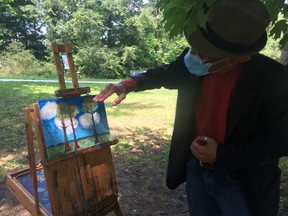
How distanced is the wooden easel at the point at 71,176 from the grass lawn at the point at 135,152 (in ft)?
2.87

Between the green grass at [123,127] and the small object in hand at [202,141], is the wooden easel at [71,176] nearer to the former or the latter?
the small object in hand at [202,141]

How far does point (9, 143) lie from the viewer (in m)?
4.74

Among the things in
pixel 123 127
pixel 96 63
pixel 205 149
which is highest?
pixel 205 149

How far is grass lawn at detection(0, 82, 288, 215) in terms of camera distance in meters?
3.14

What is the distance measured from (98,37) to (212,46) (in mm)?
20698

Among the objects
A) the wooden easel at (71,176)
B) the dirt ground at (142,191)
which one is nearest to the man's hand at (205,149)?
the wooden easel at (71,176)

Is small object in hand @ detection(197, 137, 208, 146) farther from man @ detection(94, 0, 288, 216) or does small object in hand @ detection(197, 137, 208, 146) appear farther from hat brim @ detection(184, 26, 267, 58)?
hat brim @ detection(184, 26, 267, 58)

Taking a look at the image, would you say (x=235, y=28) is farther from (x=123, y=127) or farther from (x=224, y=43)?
(x=123, y=127)

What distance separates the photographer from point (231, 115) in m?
1.37

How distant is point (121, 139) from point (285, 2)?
3546mm

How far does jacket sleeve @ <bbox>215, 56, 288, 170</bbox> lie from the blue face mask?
19 cm

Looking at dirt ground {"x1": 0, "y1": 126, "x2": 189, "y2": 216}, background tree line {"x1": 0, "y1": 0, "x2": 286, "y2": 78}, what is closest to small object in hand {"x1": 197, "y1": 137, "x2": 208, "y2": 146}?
dirt ground {"x1": 0, "y1": 126, "x2": 189, "y2": 216}

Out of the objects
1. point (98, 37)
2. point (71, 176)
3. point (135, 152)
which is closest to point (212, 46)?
point (71, 176)

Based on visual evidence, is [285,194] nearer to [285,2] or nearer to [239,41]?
[285,2]
